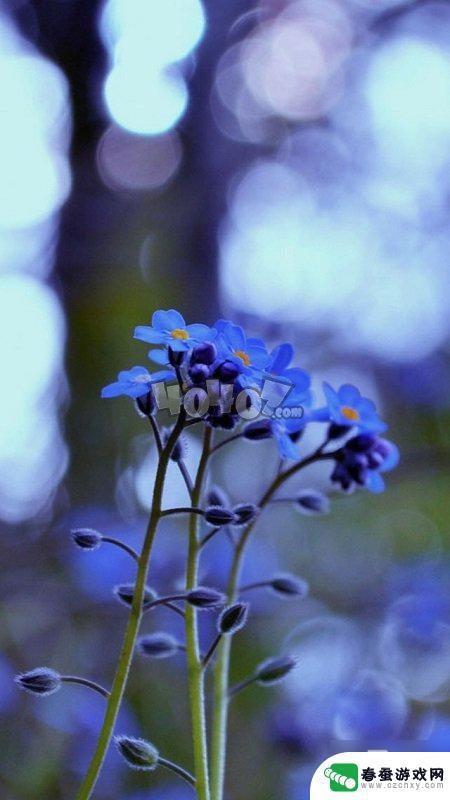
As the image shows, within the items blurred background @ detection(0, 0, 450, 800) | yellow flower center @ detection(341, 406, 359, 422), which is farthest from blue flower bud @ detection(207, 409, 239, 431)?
blurred background @ detection(0, 0, 450, 800)

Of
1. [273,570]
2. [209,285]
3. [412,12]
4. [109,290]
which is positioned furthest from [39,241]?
[412,12]

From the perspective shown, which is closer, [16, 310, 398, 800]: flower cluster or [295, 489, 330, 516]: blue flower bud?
[16, 310, 398, 800]: flower cluster

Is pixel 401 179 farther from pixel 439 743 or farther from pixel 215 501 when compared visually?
pixel 215 501

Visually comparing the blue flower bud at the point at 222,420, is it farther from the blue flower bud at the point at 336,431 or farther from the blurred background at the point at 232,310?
the blurred background at the point at 232,310

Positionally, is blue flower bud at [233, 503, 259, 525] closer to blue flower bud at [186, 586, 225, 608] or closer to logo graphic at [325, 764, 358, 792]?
blue flower bud at [186, 586, 225, 608]

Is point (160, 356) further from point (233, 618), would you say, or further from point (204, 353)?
point (233, 618)

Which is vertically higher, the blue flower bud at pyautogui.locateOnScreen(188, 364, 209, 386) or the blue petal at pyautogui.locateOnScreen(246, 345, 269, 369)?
the blue petal at pyautogui.locateOnScreen(246, 345, 269, 369)

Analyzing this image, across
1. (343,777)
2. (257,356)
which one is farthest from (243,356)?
(343,777)

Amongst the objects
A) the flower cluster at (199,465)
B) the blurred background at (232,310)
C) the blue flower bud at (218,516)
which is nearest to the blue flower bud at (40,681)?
the flower cluster at (199,465)
